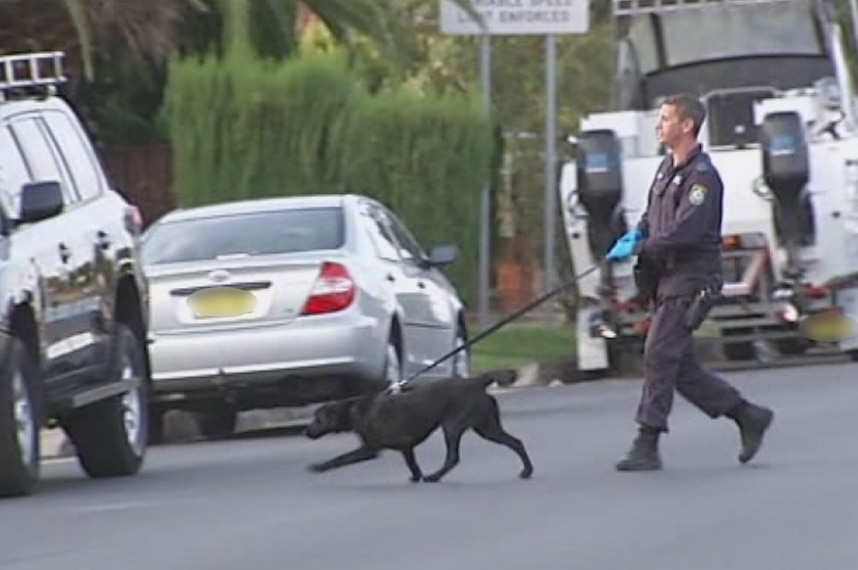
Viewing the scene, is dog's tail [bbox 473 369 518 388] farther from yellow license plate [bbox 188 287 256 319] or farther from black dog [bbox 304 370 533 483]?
yellow license plate [bbox 188 287 256 319]

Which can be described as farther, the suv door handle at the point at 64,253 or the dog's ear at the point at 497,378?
the suv door handle at the point at 64,253

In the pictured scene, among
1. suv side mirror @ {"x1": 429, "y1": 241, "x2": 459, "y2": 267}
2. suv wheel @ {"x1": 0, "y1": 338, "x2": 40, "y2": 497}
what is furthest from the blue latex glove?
suv side mirror @ {"x1": 429, "y1": 241, "x2": 459, "y2": 267}

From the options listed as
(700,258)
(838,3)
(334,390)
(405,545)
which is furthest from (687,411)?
(838,3)

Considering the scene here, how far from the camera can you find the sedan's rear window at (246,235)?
17547 millimetres

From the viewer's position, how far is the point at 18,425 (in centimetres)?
1283

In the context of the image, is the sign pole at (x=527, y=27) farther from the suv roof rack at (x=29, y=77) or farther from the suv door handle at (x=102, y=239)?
the suv door handle at (x=102, y=239)

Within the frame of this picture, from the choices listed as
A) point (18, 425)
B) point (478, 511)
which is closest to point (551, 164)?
point (18, 425)

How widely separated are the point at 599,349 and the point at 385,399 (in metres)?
10.7

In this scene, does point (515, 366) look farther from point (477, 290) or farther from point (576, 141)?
point (477, 290)

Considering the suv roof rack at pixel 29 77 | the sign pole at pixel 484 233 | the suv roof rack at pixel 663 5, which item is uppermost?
the suv roof rack at pixel 663 5

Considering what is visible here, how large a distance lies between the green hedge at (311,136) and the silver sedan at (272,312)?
695cm

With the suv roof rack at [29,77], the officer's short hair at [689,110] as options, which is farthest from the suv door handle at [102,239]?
the officer's short hair at [689,110]

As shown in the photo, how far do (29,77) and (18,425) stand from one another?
9.41 feet

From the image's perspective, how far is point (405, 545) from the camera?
10.9 metres
